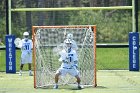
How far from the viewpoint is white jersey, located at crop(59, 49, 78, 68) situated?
15.6 m

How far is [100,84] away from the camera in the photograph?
16812 mm

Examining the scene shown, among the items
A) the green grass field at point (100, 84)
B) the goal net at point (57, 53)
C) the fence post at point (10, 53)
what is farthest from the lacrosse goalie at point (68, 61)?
the fence post at point (10, 53)

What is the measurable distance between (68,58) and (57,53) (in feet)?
3.37

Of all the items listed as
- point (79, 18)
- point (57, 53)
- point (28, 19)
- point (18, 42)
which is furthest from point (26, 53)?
point (57, 53)

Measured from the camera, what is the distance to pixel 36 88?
15812 millimetres

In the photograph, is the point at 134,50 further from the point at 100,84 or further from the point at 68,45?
the point at 68,45

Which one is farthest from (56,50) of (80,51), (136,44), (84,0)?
(84,0)

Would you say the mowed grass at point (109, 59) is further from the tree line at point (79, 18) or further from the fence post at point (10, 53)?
the fence post at point (10, 53)

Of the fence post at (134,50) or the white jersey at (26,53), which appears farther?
the fence post at (134,50)

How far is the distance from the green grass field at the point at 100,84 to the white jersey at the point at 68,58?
2.13 ft

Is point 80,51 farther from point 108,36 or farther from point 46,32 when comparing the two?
point 108,36

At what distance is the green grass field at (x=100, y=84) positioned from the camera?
15.1 metres

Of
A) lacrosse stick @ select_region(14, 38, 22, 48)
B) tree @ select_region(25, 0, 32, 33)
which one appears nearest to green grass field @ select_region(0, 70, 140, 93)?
lacrosse stick @ select_region(14, 38, 22, 48)

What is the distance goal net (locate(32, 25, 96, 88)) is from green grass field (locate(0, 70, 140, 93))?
437 millimetres
